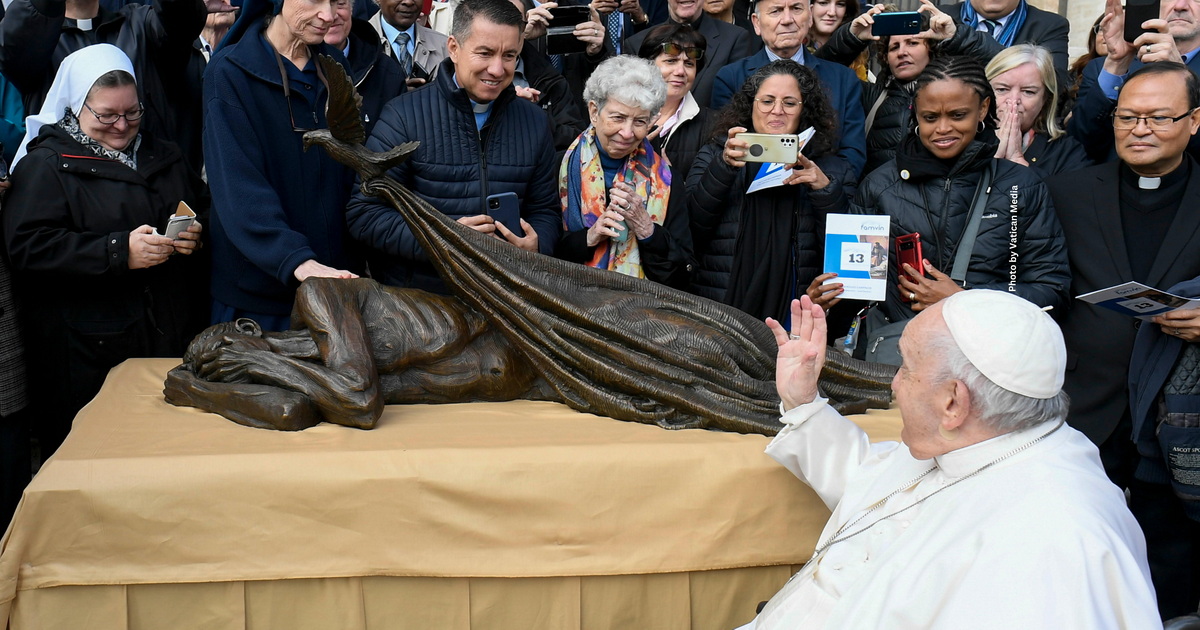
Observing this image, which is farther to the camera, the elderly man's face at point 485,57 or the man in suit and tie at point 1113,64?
the man in suit and tie at point 1113,64

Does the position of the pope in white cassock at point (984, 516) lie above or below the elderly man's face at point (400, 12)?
below

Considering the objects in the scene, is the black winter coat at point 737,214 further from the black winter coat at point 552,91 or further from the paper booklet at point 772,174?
the black winter coat at point 552,91

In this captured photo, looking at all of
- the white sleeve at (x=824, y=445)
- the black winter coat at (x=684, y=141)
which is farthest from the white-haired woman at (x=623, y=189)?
the white sleeve at (x=824, y=445)

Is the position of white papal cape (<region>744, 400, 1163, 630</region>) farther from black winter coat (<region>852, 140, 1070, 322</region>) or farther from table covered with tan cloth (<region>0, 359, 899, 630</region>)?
black winter coat (<region>852, 140, 1070, 322</region>)

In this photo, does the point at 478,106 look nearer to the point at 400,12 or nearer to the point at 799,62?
the point at 400,12

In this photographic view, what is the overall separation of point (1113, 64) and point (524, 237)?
259cm

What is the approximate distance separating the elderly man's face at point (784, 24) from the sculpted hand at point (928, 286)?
62.6 inches

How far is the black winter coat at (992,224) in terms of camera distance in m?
3.61

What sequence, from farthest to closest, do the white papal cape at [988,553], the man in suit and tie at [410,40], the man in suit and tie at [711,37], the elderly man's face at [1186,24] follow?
the man in suit and tie at [711,37] → the man in suit and tie at [410,40] → the elderly man's face at [1186,24] → the white papal cape at [988,553]

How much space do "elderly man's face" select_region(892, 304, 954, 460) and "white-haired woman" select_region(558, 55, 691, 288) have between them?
1684 millimetres

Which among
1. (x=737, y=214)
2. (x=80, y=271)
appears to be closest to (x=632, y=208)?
(x=737, y=214)

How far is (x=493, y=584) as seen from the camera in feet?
9.19

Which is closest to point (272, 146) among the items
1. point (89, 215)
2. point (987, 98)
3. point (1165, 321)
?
point (89, 215)

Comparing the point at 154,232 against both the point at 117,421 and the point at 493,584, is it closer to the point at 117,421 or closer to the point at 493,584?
the point at 117,421
